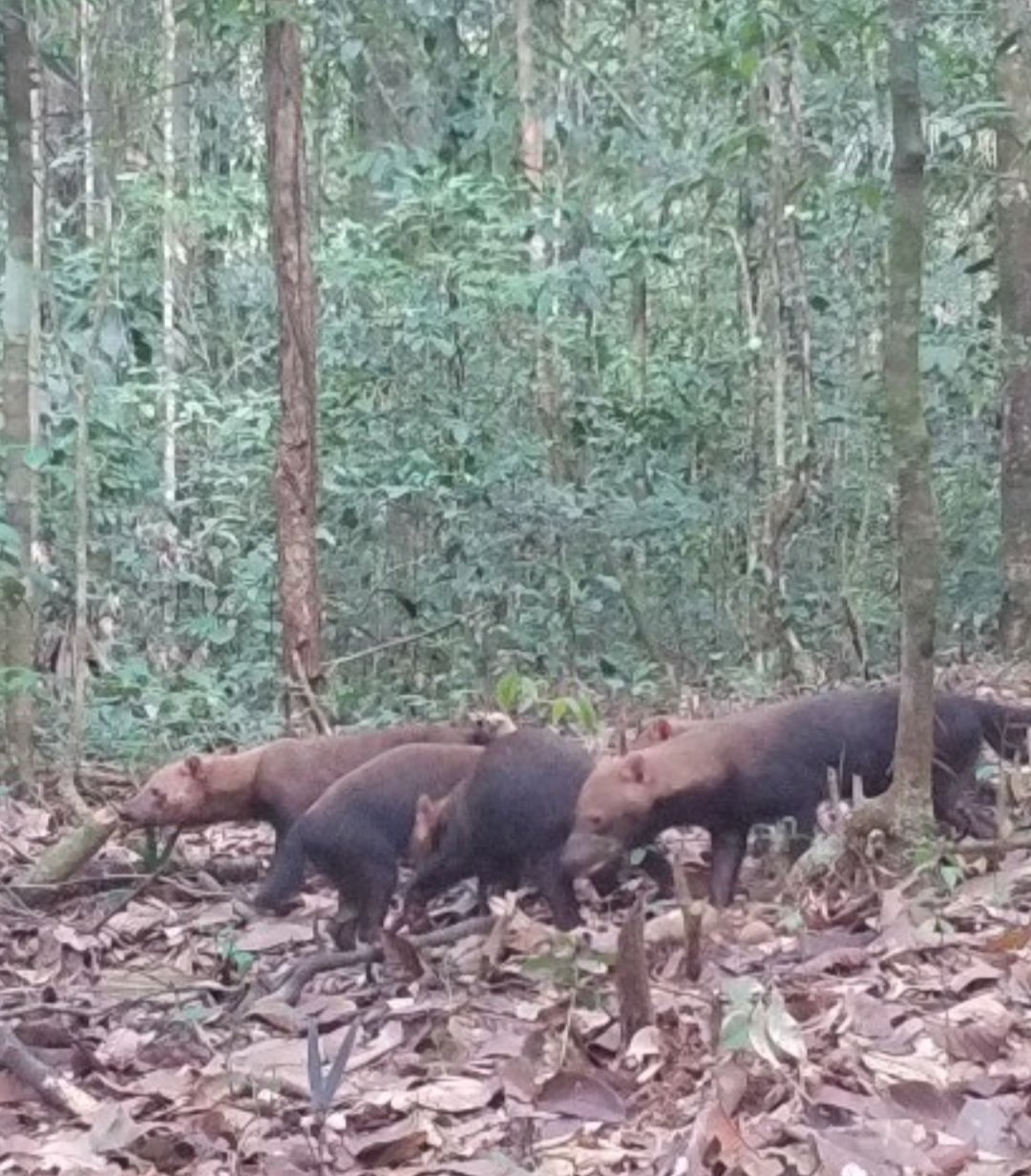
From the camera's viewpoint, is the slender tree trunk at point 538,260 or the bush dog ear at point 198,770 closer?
the bush dog ear at point 198,770

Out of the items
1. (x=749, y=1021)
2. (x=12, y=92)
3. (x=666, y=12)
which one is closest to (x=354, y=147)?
(x=666, y=12)

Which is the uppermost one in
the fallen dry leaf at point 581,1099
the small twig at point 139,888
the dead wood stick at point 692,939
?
the dead wood stick at point 692,939

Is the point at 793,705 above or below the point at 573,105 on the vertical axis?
below

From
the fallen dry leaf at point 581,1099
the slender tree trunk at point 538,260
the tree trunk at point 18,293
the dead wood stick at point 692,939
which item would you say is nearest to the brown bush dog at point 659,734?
the dead wood stick at point 692,939

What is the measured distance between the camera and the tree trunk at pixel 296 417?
32.5ft

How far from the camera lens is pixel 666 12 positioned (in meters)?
14.7

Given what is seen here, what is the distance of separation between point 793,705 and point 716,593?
22.7 ft

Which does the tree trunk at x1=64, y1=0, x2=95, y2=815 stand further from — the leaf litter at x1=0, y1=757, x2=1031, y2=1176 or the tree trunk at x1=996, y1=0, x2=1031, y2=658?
the tree trunk at x1=996, y1=0, x2=1031, y2=658

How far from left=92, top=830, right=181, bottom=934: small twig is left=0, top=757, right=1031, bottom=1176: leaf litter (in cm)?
48

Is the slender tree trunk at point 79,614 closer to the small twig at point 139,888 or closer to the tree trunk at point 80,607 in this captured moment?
the tree trunk at point 80,607

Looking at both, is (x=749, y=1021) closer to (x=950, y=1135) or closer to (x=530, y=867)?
(x=950, y=1135)

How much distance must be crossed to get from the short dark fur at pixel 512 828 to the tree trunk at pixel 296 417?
3.40 metres

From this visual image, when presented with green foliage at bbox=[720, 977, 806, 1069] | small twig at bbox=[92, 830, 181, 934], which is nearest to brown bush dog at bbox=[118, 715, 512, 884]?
small twig at bbox=[92, 830, 181, 934]

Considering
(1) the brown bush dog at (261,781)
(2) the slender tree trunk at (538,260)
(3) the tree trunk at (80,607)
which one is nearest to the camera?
(1) the brown bush dog at (261,781)
